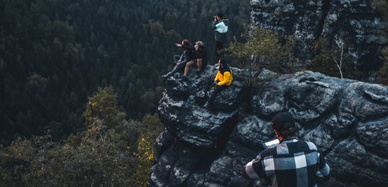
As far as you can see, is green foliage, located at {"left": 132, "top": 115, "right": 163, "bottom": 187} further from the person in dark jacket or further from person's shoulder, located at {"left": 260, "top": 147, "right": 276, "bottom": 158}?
person's shoulder, located at {"left": 260, "top": 147, "right": 276, "bottom": 158}

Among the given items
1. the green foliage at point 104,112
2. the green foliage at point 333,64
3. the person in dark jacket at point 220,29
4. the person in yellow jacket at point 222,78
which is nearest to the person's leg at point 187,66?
the person in yellow jacket at point 222,78

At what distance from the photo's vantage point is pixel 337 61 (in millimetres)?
27203

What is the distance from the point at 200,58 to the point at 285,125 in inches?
699

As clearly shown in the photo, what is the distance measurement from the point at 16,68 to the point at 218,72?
4749 inches

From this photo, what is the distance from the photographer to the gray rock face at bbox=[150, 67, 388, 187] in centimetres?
1859

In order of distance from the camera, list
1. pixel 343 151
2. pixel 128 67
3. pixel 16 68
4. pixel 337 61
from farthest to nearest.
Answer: pixel 128 67, pixel 16 68, pixel 337 61, pixel 343 151

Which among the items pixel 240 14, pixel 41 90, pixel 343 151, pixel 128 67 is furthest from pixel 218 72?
pixel 240 14

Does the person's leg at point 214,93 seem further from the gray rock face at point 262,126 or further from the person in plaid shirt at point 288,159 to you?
the person in plaid shirt at point 288,159

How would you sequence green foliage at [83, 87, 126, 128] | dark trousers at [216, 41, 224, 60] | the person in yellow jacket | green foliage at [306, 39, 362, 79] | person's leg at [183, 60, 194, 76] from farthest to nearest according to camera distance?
green foliage at [83, 87, 126, 128] → green foliage at [306, 39, 362, 79] → person's leg at [183, 60, 194, 76] → dark trousers at [216, 41, 224, 60] → the person in yellow jacket

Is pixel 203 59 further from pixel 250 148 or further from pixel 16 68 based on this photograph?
pixel 16 68

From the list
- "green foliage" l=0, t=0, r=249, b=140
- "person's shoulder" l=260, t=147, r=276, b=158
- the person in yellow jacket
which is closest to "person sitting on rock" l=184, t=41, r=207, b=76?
the person in yellow jacket

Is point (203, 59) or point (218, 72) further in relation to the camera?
point (203, 59)

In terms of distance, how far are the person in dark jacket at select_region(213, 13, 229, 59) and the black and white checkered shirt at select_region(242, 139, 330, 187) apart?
15.9m

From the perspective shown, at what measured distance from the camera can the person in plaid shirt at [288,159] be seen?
5926mm
